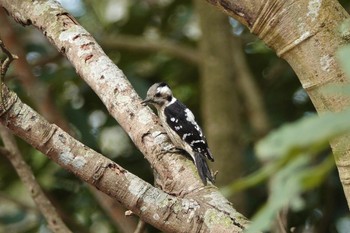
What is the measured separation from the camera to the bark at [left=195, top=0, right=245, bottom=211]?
4184 millimetres

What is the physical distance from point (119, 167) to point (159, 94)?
6.38 ft

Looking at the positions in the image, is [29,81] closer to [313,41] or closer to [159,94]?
[159,94]

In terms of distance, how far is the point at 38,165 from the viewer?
15.0 ft

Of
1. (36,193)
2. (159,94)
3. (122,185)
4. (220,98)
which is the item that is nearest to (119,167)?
(122,185)

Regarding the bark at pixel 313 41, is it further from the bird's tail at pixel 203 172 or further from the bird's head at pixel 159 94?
the bird's head at pixel 159 94

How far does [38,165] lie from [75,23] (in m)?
1.89

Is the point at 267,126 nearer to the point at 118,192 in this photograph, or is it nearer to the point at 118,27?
the point at 118,27

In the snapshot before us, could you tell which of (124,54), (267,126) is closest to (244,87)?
(267,126)

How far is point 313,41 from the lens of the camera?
1.97m

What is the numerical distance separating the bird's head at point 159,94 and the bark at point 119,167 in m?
1.16

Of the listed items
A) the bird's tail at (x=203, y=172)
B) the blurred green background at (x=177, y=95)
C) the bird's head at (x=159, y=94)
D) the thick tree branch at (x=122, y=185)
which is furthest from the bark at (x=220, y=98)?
the thick tree branch at (x=122, y=185)

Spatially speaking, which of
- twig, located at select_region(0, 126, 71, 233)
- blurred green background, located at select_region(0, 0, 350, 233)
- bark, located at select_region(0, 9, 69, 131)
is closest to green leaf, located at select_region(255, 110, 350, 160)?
twig, located at select_region(0, 126, 71, 233)

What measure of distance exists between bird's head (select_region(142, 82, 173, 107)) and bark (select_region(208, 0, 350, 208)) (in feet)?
6.28

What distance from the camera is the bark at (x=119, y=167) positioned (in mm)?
2045
